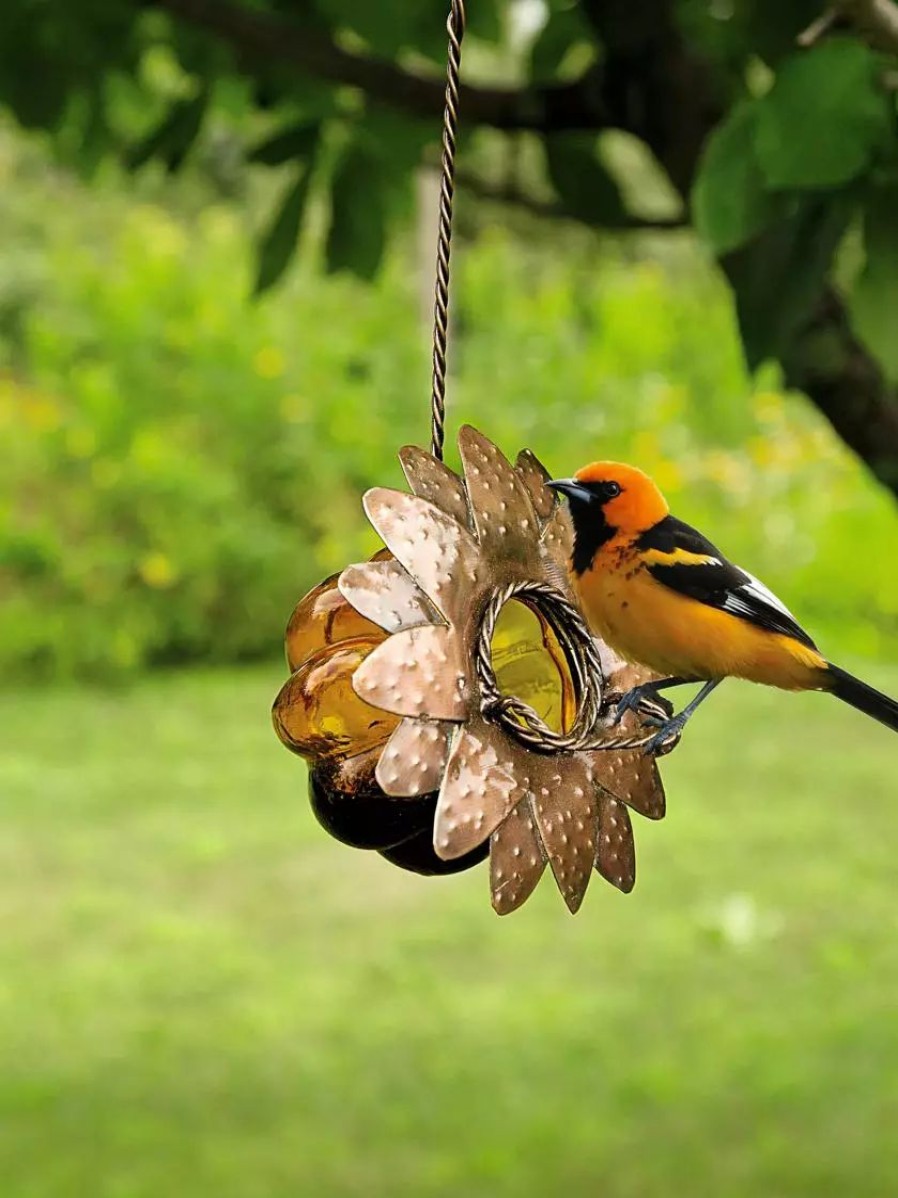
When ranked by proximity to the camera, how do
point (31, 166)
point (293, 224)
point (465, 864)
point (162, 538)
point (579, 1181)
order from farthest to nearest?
1. point (31, 166)
2. point (162, 538)
3. point (579, 1181)
4. point (293, 224)
5. point (465, 864)

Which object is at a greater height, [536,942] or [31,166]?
[31,166]

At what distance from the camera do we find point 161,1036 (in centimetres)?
330

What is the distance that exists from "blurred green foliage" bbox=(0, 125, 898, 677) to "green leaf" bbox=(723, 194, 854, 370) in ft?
13.5

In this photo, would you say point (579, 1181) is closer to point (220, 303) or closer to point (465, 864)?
point (465, 864)

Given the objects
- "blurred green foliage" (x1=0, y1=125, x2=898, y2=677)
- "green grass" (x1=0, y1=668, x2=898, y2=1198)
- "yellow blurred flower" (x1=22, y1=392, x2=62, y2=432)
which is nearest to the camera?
"green grass" (x1=0, y1=668, x2=898, y2=1198)

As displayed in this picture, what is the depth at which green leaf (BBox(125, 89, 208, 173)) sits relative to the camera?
72.3 inches

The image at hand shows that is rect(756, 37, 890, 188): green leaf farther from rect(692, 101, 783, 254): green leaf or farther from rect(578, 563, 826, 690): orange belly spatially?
rect(578, 563, 826, 690): orange belly

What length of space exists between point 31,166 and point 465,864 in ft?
36.3

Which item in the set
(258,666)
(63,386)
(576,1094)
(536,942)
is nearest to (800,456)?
(258,666)

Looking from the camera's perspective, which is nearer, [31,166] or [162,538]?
[162,538]

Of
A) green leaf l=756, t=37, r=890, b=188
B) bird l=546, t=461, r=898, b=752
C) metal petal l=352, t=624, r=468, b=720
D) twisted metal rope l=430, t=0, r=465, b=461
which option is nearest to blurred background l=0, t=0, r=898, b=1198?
green leaf l=756, t=37, r=890, b=188

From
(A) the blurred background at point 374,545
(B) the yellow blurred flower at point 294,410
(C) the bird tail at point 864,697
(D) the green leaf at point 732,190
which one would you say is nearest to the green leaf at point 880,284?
(A) the blurred background at point 374,545

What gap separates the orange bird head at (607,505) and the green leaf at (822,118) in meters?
0.32

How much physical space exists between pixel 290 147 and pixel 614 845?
1119 mm
